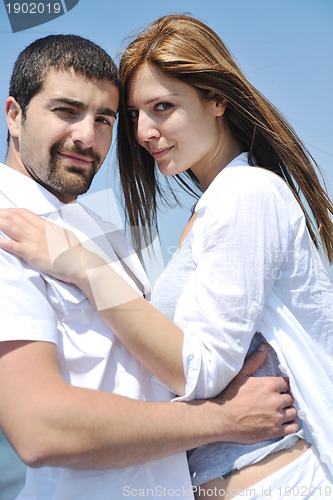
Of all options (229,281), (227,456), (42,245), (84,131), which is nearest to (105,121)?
(84,131)

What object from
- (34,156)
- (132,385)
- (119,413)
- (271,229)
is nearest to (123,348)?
(132,385)

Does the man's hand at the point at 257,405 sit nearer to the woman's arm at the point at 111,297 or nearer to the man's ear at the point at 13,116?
the woman's arm at the point at 111,297

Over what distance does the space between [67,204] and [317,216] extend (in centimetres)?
93

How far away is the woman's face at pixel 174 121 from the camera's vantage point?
250cm

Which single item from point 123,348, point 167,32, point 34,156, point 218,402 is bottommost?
point 218,402

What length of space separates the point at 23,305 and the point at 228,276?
2.03ft

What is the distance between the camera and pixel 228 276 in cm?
207

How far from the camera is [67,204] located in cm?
243

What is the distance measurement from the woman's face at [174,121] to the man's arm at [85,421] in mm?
987

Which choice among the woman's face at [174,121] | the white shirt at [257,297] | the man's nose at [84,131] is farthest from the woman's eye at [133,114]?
the white shirt at [257,297]

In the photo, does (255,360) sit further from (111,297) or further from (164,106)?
(164,106)

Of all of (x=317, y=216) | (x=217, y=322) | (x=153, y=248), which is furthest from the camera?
(x=153, y=248)

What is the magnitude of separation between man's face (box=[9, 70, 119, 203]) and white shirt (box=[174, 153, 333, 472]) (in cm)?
47

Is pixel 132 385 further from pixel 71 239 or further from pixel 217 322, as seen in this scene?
pixel 71 239
